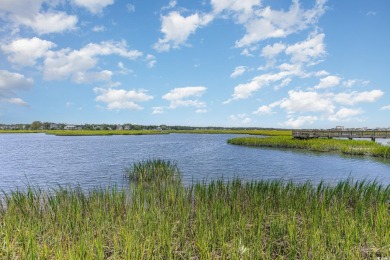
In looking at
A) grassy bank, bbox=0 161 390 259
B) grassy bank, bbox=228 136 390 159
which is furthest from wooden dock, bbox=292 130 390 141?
grassy bank, bbox=0 161 390 259

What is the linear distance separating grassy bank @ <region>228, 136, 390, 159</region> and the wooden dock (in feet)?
11.1

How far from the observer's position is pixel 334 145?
147ft

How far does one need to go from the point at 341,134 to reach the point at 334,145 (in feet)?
36.4

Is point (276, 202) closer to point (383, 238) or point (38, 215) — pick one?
point (383, 238)

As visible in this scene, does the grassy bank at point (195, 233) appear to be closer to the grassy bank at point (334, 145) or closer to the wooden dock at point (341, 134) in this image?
the grassy bank at point (334, 145)

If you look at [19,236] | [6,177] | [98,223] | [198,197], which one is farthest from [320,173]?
[6,177]

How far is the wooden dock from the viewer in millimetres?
47744

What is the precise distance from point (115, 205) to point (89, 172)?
696 inches

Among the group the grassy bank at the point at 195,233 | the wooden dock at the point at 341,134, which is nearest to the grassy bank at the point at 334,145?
the wooden dock at the point at 341,134

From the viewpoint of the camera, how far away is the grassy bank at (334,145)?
3744cm

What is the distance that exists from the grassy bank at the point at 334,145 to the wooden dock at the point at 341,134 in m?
3.38

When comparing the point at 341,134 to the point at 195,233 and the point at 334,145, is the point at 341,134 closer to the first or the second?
the point at 334,145

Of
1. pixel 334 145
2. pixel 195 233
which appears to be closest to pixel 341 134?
pixel 334 145

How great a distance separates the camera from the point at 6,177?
2428 cm
